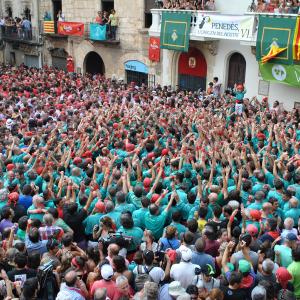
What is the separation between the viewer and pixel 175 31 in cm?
1858

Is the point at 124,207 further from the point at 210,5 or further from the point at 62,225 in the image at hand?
the point at 210,5

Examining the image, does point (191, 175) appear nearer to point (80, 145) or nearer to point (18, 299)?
point (80, 145)

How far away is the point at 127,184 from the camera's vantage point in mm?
7539

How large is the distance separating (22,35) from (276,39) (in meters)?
19.3

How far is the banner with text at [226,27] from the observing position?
51.6 feet

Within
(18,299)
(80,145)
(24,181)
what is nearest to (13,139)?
(80,145)

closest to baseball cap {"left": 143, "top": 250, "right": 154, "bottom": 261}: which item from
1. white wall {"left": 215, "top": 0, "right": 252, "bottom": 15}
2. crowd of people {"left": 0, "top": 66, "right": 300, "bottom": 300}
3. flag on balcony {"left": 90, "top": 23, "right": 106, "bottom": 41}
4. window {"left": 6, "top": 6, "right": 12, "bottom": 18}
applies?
crowd of people {"left": 0, "top": 66, "right": 300, "bottom": 300}

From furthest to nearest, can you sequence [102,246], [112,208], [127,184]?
[127,184] → [112,208] → [102,246]

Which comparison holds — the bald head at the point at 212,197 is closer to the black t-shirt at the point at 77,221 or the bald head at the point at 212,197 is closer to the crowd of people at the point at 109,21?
the black t-shirt at the point at 77,221

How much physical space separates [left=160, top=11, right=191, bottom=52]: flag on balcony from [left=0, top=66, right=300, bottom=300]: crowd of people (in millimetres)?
6649

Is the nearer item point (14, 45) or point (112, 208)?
point (112, 208)

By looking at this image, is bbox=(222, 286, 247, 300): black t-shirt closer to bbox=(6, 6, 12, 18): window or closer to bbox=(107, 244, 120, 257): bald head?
bbox=(107, 244, 120, 257): bald head

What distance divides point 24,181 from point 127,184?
1872 millimetres

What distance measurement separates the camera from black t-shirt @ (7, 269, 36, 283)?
496 cm
